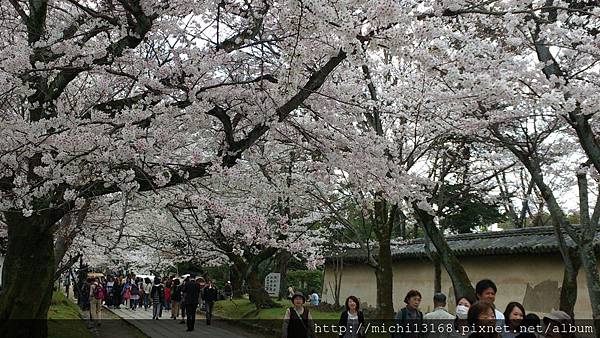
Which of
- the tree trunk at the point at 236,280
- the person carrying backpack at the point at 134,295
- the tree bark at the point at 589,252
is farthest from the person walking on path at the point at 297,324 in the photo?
the person carrying backpack at the point at 134,295

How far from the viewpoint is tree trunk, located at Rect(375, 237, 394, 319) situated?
1252 centimetres

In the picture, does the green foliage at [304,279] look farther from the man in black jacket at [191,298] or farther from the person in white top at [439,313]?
the person in white top at [439,313]

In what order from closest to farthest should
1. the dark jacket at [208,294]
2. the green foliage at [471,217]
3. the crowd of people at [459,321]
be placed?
the crowd of people at [459,321]
the dark jacket at [208,294]
the green foliage at [471,217]

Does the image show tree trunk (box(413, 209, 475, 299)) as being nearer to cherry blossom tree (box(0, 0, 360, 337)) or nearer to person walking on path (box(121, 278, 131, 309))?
cherry blossom tree (box(0, 0, 360, 337))

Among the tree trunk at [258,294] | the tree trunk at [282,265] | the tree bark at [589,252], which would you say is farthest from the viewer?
the tree trunk at [282,265]

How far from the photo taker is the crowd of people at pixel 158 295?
16.4 m

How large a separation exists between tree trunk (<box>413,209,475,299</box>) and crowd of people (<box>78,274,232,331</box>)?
7.37 meters

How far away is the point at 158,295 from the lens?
2153 cm

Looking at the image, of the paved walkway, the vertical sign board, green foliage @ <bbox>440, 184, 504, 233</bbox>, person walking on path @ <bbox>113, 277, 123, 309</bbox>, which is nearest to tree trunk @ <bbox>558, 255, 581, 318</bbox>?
the paved walkway

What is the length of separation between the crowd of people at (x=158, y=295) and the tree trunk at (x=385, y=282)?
223 inches

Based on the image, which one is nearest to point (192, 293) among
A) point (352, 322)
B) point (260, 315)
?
point (260, 315)

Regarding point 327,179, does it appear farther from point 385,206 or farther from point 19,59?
point 19,59

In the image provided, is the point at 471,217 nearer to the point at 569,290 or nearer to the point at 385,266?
the point at 385,266

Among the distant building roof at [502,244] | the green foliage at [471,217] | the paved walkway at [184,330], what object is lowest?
the paved walkway at [184,330]
